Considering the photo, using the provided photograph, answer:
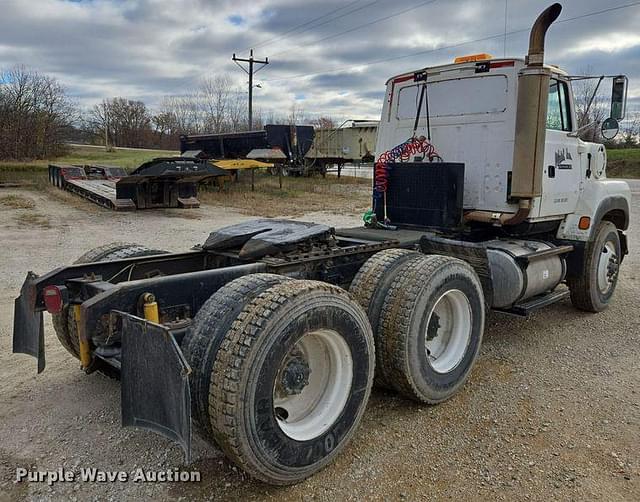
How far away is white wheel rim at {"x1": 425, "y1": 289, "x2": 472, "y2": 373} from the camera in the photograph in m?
4.02

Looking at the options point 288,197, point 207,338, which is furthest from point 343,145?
point 207,338

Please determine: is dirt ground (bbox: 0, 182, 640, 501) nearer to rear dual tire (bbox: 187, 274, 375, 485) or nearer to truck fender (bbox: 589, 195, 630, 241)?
rear dual tire (bbox: 187, 274, 375, 485)

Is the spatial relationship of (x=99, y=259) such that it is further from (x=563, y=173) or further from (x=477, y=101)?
(x=563, y=173)

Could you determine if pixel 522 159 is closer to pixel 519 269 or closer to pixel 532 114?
pixel 532 114

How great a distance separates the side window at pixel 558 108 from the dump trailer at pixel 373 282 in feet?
0.09

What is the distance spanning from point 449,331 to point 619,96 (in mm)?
2986

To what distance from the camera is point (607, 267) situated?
20.4ft

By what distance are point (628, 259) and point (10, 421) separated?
362 inches

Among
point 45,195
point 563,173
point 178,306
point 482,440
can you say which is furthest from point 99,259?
point 45,195

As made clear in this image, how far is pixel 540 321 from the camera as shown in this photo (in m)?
5.89

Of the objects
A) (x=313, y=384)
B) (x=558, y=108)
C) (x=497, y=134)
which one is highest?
(x=558, y=108)

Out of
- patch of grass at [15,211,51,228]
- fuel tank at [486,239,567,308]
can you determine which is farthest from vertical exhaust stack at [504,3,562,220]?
patch of grass at [15,211,51,228]

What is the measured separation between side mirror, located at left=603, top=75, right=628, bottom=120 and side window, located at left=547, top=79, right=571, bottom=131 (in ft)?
1.43

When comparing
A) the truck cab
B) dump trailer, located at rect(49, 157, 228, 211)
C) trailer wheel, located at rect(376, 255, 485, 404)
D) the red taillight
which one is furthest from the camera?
dump trailer, located at rect(49, 157, 228, 211)
